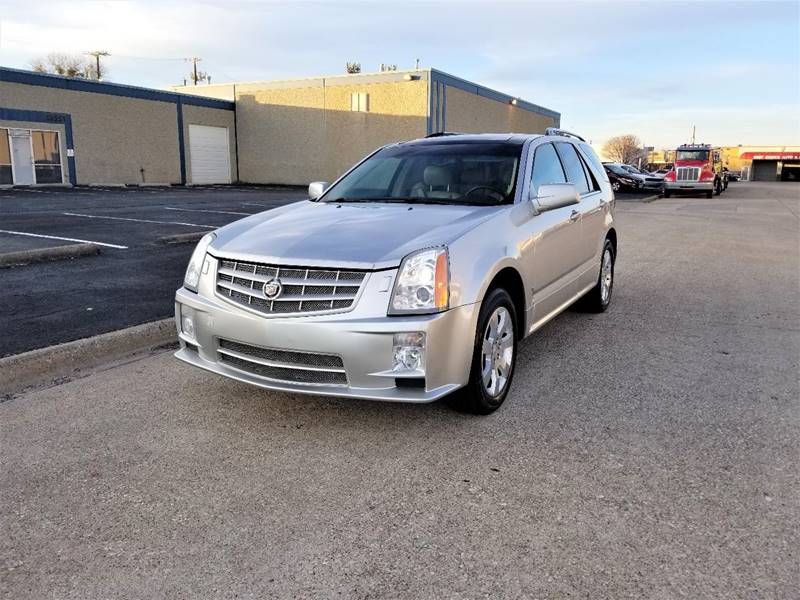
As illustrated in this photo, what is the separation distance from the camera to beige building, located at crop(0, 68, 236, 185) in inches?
1176

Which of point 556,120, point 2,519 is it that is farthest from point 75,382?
point 556,120

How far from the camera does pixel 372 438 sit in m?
3.90

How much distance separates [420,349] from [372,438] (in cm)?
67

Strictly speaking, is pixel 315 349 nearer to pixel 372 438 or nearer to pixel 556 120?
pixel 372 438

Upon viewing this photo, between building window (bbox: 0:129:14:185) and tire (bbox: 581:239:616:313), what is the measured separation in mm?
29532

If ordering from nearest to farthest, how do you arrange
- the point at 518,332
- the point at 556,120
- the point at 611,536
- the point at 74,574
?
the point at 74,574 → the point at 611,536 → the point at 518,332 → the point at 556,120

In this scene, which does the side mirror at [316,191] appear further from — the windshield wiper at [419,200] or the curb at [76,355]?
the curb at [76,355]

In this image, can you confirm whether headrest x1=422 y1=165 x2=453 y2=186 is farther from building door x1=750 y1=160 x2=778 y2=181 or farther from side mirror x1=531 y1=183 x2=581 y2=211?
building door x1=750 y1=160 x2=778 y2=181

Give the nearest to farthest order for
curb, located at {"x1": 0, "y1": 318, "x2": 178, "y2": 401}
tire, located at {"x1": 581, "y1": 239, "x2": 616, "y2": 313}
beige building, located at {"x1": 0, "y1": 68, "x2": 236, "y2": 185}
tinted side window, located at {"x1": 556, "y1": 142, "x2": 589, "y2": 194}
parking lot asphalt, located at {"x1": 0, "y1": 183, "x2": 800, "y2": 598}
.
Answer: parking lot asphalt, located at {"x1": 0, "y1": 183, "x2": 800, "y2": 598} → curb, located at {"x1": 0, "y1": 318, "x2": 178, "y2": 401} → tinted side window, located at {"x1": 556, "y1": 142, "x2": 589, "y2": 194} → tire, located at {"x1": 581, "y1": 239, "x2": 616, "y2": 313} → beige building, located at {"x1": 0, "y1": 68, "x2": 236, "y2": 185}

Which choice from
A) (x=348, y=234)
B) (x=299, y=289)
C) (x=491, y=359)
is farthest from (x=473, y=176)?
(x=299, y=289)

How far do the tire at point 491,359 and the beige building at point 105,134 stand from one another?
30.9 m

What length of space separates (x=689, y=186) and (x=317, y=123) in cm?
2111

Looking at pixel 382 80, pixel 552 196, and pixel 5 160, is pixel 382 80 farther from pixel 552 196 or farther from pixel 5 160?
pixel 552 196

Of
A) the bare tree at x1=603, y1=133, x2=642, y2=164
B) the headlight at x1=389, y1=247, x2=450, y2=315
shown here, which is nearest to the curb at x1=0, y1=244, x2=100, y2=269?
the headlight at x1=389, y1=247, x2=450, y2=315
